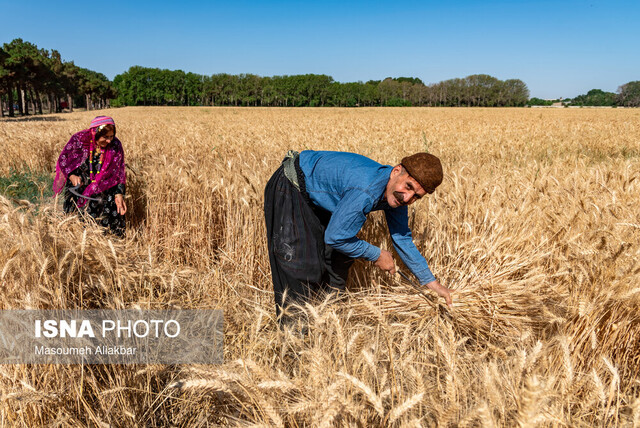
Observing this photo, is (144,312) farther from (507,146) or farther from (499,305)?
(507,146)

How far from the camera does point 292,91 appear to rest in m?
91.1

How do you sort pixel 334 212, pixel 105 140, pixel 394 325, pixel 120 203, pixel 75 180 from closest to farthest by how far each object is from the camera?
pixel 394 325 < pixel 334 212 < pixel 75 180 < pixel 105 140 < pixel 120 203

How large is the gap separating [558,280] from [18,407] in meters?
2.73

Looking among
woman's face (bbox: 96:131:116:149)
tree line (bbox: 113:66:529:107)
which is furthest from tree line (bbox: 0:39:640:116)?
woman's face (bbox: 96:131:116:149)

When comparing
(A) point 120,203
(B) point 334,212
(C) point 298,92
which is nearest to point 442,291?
(B) point 334,212

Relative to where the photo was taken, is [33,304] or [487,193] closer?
[33,304]

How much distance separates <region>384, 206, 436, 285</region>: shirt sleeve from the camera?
2.11 meters

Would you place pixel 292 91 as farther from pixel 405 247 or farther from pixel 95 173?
pixel 405 247

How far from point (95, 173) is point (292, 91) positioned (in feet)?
303

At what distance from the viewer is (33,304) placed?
1.64 metres

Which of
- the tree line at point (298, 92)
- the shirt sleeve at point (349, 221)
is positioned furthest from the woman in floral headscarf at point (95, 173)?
the tree line at point (298, 92)

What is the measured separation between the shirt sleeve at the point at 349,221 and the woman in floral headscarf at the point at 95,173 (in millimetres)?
2652

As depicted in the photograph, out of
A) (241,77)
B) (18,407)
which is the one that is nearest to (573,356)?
(18,407)

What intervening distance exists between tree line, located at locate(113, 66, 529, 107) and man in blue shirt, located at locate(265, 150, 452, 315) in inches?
3539
